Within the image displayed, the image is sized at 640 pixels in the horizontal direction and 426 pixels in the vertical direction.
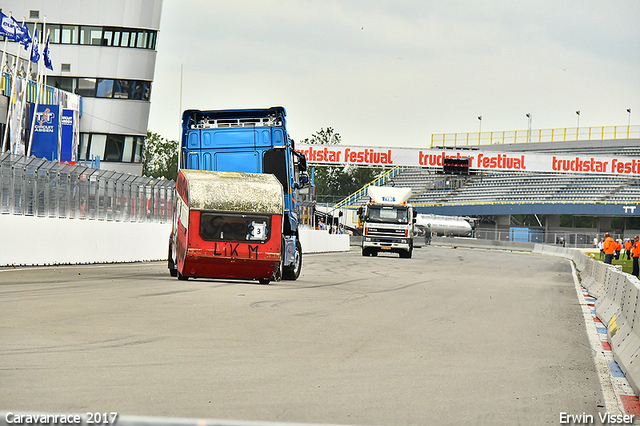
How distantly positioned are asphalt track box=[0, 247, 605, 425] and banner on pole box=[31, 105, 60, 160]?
30.3m

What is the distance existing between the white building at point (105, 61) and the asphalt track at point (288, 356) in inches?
1509

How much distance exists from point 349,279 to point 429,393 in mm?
15378

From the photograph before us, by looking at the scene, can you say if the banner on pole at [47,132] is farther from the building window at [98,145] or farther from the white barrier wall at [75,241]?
the white barrier wall at [75,241]

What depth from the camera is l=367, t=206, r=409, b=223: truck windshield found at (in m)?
42.6

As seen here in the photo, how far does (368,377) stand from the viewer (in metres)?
7.52

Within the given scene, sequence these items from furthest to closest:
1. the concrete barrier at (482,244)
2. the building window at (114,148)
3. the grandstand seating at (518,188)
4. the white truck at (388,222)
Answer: the grandstand seating at (518,188), the concrete barrier at (482,244), the building window at (114,148), the white truck at (388,222)

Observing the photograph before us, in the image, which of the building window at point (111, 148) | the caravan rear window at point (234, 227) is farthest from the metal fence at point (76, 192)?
the building window at point (111, 148)

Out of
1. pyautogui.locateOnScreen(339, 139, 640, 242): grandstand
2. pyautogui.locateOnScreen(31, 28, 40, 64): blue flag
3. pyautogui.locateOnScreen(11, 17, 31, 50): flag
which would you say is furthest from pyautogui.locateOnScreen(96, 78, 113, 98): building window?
pyautogui.locateOnScreen(339, 139, 640, 242): grandstand

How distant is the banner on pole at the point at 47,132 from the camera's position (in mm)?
44656

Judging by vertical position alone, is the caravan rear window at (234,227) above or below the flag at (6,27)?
below

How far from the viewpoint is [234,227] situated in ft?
55.3

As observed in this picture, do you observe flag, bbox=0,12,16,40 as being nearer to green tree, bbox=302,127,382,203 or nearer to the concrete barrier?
Result: the concrete barrier

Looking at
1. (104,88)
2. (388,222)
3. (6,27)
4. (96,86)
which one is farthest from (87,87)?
(388,222)

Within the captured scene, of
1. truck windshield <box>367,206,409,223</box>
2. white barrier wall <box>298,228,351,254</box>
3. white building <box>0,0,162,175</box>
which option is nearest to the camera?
truck windshield <box>367,206,409,223</box>
